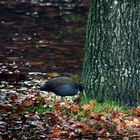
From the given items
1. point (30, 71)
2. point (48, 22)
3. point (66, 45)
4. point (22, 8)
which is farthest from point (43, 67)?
point (22, 8)

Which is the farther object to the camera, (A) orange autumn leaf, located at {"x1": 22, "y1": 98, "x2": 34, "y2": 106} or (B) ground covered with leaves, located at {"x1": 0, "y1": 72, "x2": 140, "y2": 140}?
(A) orange autumn leaf, located at {"x1": 22, "y1": 98, "x2": 34, "y2": 106}

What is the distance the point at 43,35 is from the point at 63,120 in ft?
29.2

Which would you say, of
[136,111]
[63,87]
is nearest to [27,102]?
[63,87]

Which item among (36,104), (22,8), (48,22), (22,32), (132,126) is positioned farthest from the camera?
(22,8)

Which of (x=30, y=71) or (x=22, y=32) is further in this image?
(x=22, y=32)

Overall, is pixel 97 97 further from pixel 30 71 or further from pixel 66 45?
pixel 66 45

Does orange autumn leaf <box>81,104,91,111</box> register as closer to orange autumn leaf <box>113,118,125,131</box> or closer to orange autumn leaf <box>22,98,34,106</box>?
orange autumn leaf <box>113,118,125,131</box>

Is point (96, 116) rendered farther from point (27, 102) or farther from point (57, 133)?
point (27, 102)

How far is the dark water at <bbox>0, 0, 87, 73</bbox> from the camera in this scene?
12703mm

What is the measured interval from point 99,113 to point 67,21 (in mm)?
11844

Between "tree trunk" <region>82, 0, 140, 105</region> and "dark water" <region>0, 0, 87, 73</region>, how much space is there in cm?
330

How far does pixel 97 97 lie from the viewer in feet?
28.0

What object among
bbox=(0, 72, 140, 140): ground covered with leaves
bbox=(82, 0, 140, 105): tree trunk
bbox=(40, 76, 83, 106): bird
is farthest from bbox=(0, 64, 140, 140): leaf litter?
bbox=(82, 0, 140, 105): tree trunk

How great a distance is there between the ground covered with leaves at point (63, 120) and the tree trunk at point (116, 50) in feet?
0.97
